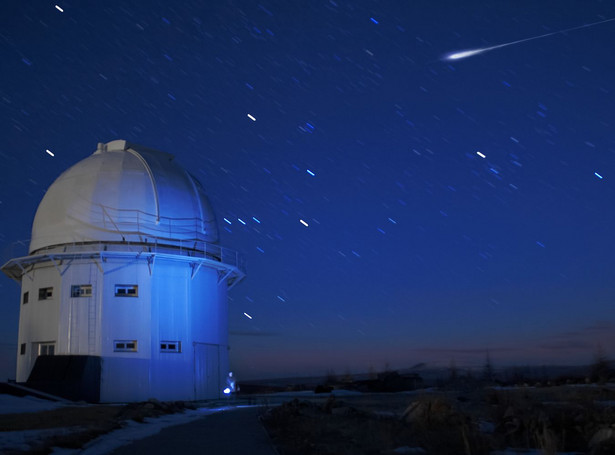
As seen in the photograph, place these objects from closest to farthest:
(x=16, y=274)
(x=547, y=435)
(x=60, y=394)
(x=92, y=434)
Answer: (x=547, y=435) → (x=92, y=434) → (x=60, y=394) → (x=16, y=274)

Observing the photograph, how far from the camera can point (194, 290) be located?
27.6 meters

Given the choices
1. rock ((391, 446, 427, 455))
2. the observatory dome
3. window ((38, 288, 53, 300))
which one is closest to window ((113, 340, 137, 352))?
window ((38, 288, 53, 300))

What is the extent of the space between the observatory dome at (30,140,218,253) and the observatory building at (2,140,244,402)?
0.15ft

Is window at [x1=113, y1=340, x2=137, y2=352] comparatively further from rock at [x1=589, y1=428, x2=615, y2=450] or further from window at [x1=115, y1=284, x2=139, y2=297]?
rock at [x1=589, y1=428, x2=615, y2=450]

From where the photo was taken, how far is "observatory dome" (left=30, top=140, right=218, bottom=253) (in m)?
26.5

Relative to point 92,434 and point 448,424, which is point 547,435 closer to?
point 448,424

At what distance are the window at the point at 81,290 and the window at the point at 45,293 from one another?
53.0 inches

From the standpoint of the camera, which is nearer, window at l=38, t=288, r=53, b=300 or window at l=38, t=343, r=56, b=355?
window at l=38, t=343, r=56, b=355

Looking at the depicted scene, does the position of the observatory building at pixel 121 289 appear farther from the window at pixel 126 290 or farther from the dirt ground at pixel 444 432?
the dirt ground at pixel 444 432

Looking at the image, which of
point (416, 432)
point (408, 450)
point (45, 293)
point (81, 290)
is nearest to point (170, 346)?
point (81, 290)

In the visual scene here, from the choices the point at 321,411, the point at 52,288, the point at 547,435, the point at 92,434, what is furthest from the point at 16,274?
the point at 547,435

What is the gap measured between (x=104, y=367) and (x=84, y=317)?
2.20m

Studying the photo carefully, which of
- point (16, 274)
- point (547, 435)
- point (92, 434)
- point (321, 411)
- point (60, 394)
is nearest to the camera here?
point (547, 435)

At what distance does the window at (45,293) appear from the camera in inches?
Result: 1049
